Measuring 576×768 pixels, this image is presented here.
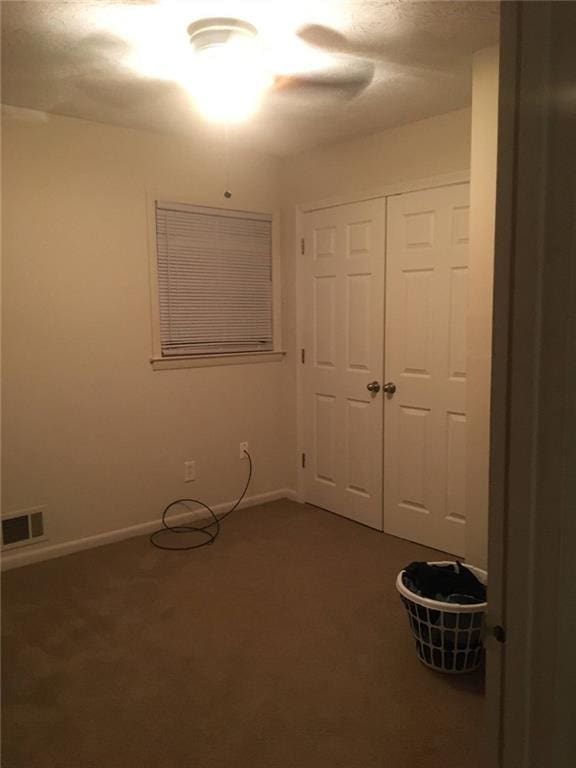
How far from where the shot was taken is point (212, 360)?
3840 mm

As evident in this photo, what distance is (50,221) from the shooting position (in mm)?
3113

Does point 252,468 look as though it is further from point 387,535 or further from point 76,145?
point 76,145

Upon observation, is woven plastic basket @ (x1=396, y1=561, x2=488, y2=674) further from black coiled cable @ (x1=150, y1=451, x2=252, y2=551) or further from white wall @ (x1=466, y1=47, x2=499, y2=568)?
black coiled cable @ (x1=150, y1=451, x2=252, y2=551)

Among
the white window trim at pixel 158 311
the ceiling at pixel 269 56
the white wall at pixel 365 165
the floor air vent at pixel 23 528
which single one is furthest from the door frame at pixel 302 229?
the floor air vent at pixel 23 528

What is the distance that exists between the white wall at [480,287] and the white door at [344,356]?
104 centimetres

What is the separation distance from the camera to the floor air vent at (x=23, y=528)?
309cm

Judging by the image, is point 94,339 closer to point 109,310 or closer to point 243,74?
point 109,310

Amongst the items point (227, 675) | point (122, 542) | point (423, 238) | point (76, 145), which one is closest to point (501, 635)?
point (227, 675)

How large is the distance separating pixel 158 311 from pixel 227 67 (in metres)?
1.63

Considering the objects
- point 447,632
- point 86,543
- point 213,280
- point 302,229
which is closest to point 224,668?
point 447,632

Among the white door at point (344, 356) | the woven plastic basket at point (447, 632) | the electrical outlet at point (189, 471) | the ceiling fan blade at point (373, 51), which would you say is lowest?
the woven plastic basket at point (447, 632)

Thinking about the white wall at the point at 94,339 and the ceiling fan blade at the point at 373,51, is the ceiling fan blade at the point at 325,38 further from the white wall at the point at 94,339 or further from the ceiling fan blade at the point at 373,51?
the white wall at the point at 94,339

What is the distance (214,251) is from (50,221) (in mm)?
1073

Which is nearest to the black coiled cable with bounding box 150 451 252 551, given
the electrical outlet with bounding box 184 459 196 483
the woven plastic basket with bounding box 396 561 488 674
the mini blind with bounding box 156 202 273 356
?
the electrical outlet with bounding box 184 459 196 483
